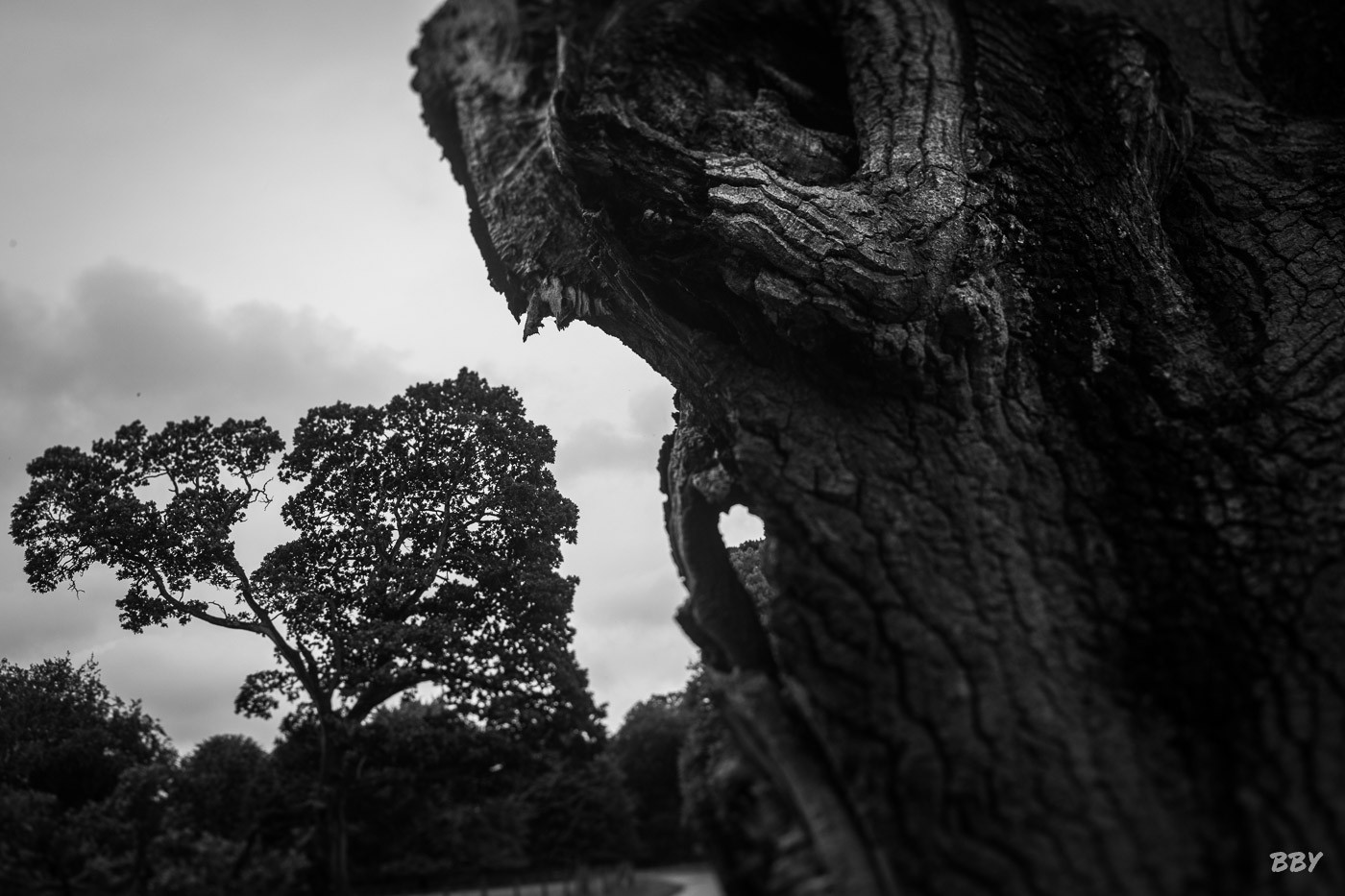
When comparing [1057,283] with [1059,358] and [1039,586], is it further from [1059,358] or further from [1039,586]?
[1039,586]

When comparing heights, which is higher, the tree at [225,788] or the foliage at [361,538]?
the foliage at [361,538]

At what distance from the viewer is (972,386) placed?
12.7 ft

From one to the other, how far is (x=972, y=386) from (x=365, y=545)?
6662 millimetres

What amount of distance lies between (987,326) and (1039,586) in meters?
1.48

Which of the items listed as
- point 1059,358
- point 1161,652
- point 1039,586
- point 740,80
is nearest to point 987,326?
point 1059,358

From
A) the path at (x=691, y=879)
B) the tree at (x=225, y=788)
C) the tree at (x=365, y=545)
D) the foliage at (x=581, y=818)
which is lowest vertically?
the path at (x=691, y=879)

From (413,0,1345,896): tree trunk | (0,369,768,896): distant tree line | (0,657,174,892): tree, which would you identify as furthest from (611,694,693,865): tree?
(0,657,174,892): tree

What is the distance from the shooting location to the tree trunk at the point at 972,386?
262cm

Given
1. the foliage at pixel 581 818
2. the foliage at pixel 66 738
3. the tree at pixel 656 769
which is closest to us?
the foliage at pixel 581 818

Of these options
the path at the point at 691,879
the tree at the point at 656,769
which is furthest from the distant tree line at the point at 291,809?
the path at the point at 691,879

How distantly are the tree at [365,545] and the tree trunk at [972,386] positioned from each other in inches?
135

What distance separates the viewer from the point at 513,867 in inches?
213

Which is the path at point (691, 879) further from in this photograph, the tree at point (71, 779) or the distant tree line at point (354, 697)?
the tree at point (71, 779)

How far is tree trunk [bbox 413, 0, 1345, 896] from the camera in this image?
2619 millimetres
